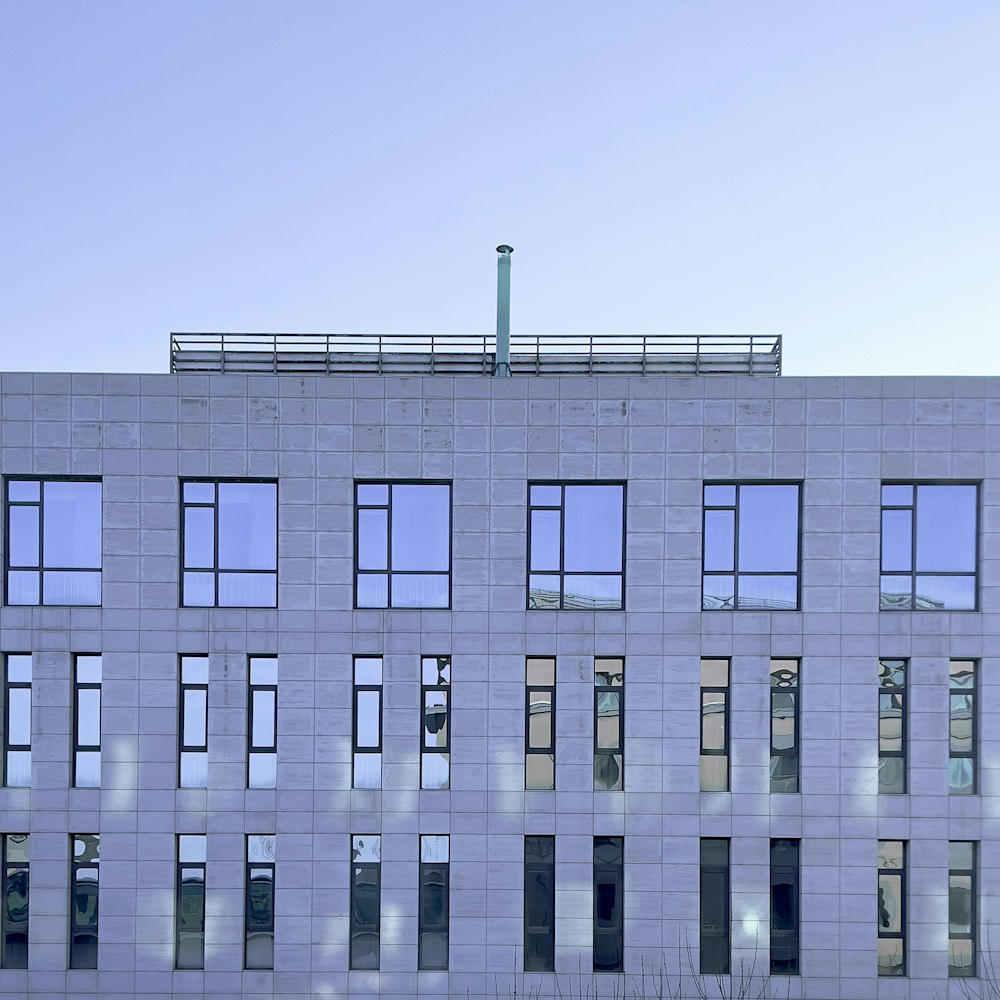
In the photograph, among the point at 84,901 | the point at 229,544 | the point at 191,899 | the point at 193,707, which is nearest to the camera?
the point at 84,901

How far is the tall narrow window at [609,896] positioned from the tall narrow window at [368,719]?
482cm

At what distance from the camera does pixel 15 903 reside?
1766 cm

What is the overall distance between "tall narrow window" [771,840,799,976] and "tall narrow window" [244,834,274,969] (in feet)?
33.6

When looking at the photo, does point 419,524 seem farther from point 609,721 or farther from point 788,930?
point 788,930

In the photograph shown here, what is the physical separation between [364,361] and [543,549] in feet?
19.4

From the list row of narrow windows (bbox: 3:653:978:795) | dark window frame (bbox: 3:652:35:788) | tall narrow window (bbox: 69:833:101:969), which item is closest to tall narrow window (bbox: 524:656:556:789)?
row of narrow windows (bbox: 3:653:978:795)

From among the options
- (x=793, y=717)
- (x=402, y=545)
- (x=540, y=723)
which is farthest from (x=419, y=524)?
(x=793, y=717)

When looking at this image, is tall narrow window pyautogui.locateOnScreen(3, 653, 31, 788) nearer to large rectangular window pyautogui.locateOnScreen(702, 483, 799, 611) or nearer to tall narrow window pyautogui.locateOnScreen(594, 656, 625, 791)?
tall narrow window pyautogui.locateOnScreen(594, 656, 625, 791)

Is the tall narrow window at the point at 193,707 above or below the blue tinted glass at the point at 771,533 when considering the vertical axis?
below

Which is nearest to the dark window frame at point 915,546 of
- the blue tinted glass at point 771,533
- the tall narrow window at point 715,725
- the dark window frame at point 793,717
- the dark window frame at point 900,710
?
the dark window frame at point 900,710

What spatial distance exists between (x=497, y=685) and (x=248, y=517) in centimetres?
627

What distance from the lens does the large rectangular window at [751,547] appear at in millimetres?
18031

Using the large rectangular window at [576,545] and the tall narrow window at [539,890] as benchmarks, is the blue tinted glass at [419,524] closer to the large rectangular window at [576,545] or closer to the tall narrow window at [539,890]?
the large rectangular window at [576,545]

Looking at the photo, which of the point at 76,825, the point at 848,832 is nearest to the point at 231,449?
the point at 76,825
